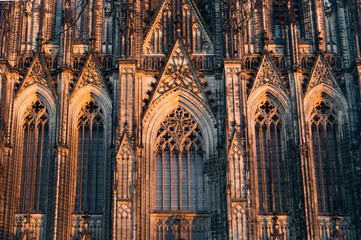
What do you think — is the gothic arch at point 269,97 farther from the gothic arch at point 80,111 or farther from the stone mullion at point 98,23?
the stone mullion at point 98,23

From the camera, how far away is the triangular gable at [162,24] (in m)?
29.3

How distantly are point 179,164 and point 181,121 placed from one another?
218 cm

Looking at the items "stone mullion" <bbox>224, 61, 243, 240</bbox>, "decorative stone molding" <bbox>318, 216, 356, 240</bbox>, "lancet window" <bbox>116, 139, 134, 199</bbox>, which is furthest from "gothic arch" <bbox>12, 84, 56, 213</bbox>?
"decorative stone molding" <bbox>318, 216, 356, 240</bbox>

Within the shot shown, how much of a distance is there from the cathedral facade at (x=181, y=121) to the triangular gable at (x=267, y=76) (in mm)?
70

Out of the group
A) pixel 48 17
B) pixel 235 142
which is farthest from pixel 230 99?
pixel 48 17

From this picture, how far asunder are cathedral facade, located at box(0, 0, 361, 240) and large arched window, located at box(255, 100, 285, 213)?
53 millimetres

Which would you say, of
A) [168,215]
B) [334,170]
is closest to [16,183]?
[168,215]

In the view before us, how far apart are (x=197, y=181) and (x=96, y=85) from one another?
22.4ft

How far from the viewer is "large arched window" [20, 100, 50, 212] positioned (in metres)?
26.3

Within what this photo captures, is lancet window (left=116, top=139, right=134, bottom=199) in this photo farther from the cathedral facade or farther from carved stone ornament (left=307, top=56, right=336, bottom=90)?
carved stone ornament (left=307, top=56, right=336, bottom=90)

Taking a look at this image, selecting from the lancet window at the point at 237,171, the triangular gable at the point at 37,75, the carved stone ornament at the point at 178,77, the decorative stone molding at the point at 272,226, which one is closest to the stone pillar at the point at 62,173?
the triangular gable at the point at 37,75

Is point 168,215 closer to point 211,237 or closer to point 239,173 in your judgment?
point 211,237

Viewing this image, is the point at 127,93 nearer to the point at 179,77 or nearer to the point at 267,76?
the point at 179,77

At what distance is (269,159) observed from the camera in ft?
89.3
